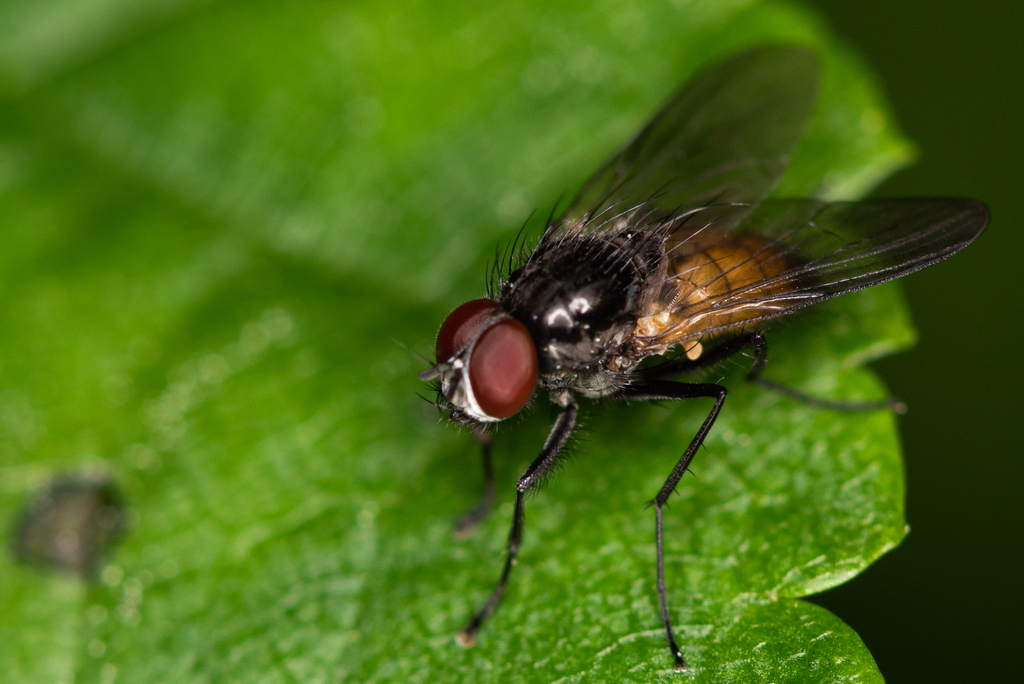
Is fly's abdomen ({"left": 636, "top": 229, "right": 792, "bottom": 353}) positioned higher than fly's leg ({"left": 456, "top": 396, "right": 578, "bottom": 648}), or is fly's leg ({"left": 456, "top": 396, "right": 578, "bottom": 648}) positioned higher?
fly's abdomen ({"left": 636, "top": 229, "right": 792, "bottom": 353})

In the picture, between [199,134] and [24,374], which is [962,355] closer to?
[199,134]

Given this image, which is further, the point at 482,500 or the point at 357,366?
the point at 357,366

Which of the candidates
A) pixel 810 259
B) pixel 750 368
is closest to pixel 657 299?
pixel 750 368

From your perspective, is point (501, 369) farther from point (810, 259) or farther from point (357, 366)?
point (810, 259)

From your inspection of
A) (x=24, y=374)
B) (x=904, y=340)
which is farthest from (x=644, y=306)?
(x=24, y=374)

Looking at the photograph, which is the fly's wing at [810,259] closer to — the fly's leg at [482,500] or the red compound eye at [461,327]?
the red compound eye at [461,327]

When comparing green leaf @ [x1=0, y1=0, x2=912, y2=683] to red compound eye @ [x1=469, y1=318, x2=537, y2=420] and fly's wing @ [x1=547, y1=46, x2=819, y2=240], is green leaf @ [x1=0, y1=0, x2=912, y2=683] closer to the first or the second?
fly's wing @ [x1=547, y1=46, x2=819, y2=240]

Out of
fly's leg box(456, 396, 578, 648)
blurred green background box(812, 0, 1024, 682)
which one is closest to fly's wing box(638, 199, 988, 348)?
fly's leg box(456, 396, 578, 648)
